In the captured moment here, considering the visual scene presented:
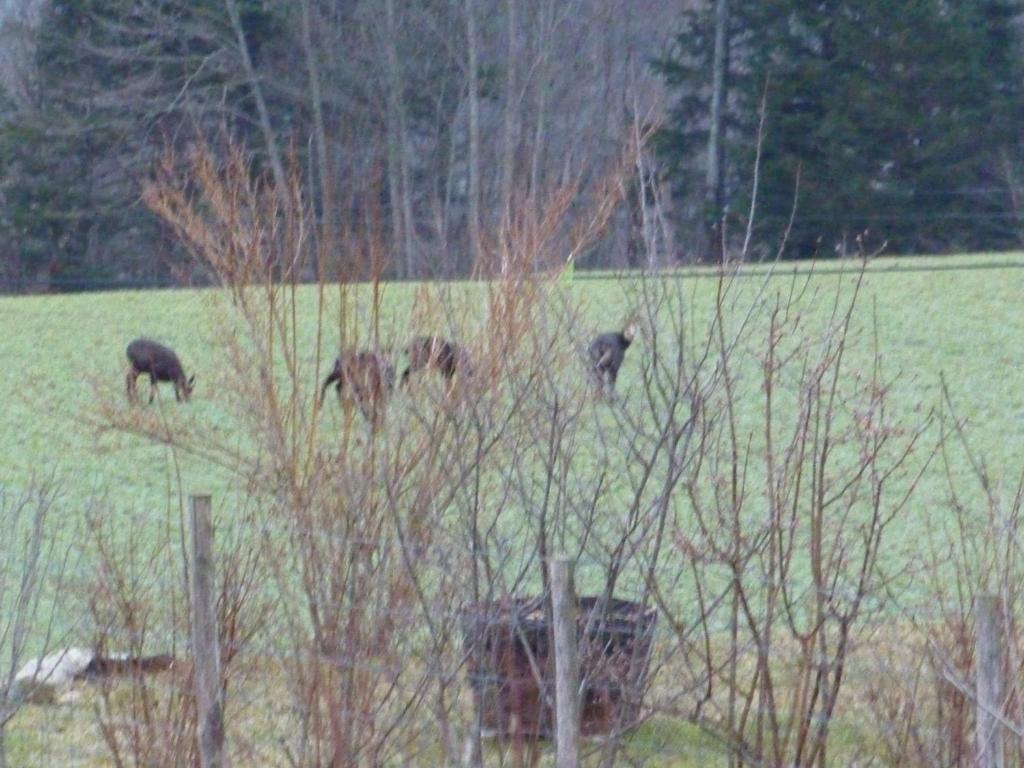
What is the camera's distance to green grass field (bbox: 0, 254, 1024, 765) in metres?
10.7

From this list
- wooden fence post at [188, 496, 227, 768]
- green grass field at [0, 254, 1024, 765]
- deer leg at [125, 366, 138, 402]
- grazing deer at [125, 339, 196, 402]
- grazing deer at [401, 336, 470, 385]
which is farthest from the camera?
grazing deer at [125, 339, 196, 402]

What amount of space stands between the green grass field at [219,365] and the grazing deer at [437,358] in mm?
113

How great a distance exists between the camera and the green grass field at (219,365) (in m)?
10.7

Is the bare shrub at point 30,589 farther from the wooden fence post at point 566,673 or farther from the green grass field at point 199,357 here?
the wooden fence post at point 566,673

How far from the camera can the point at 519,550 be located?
20.2 feet

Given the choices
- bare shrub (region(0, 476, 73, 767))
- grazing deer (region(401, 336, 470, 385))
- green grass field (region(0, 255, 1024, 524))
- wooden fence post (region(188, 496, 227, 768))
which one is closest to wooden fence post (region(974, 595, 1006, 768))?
grazing deer (region(401, 336, 470, 385))

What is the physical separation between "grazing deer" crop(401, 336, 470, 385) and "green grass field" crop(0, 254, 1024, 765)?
0.11m

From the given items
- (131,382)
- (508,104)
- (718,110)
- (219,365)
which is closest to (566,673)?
(219,365)

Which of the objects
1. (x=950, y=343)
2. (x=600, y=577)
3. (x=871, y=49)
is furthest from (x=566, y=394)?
(x=871, y=49)

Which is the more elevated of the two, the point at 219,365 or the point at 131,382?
the point at 219,365

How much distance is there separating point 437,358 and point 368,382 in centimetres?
27

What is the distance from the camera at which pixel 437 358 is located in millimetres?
6117

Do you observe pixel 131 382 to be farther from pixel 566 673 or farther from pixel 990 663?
pixel 990 663

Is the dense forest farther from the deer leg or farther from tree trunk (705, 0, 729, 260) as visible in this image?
the deer leg
